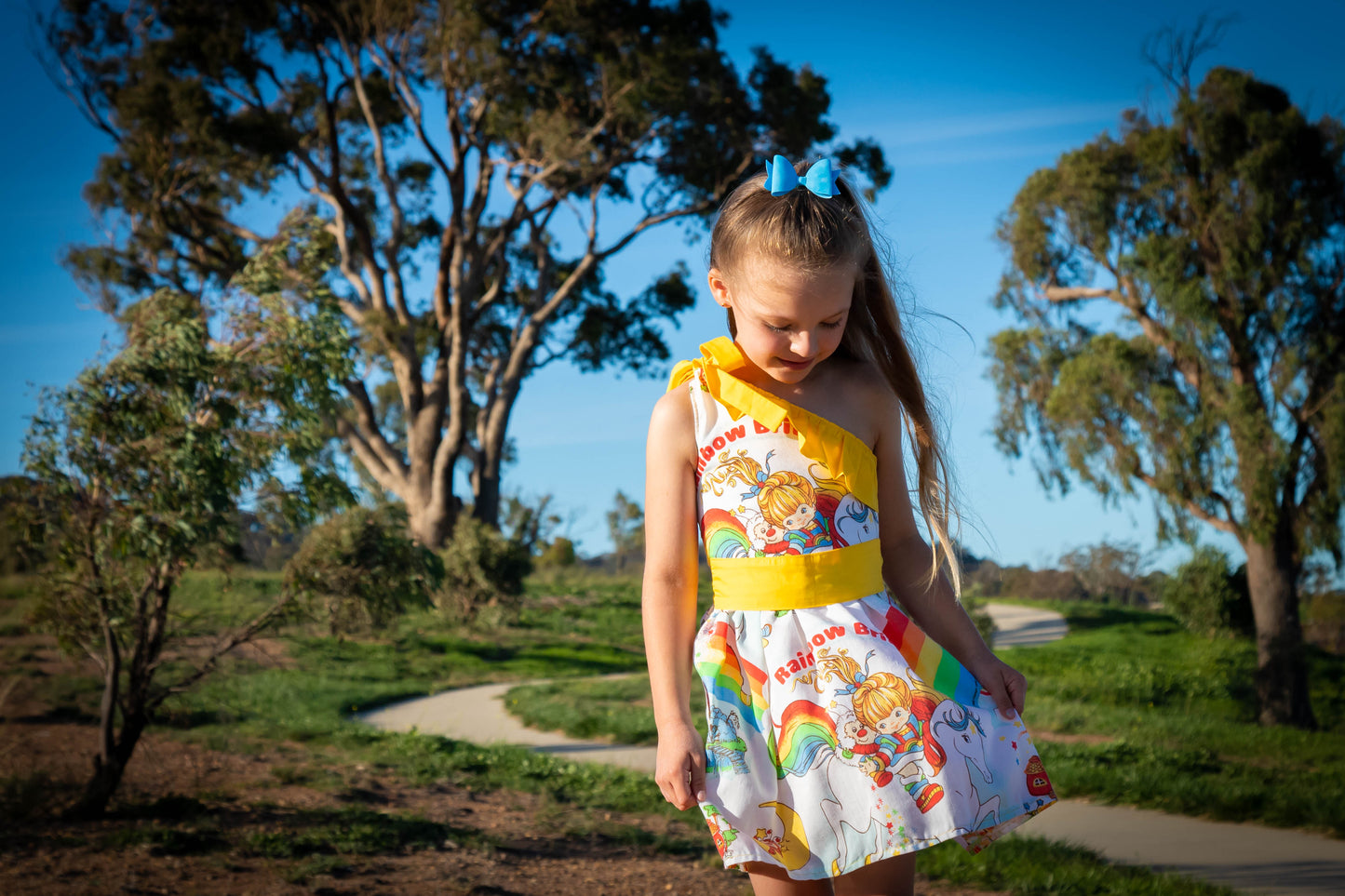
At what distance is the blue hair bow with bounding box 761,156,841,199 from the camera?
66.3 inches

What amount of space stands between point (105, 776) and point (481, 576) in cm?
1053

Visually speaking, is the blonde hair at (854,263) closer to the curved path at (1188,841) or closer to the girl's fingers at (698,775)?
the girl's fingers at (698,775)

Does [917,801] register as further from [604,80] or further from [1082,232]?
[604,80]

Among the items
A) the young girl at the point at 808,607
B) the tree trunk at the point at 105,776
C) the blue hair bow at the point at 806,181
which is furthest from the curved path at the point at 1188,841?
the blue hair bow at the point at 806,181

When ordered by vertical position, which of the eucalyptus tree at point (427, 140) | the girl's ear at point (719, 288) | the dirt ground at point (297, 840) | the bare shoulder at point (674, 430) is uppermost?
the eucalyptus tree at point (427, 140)

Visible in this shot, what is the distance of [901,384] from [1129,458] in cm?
1105

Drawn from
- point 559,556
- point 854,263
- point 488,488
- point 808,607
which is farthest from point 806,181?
point 559,556

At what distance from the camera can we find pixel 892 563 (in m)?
1.82

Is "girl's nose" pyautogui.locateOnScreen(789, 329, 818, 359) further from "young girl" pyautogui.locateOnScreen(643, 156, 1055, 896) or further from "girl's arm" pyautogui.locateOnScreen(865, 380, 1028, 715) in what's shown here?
"girl's arm" pyautogui.locateOnScreen(865, 380, 1028, 715)

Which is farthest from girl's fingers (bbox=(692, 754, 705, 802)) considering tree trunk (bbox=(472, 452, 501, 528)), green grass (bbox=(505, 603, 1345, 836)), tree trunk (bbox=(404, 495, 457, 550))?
tree trunk (bbox=(472, 452, 501, 528))

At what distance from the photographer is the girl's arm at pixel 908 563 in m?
1.71

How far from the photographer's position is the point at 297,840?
13.2ft

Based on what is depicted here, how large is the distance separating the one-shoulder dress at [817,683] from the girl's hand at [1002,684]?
2 cm

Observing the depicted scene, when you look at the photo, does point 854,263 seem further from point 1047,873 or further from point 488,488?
point 488,488
